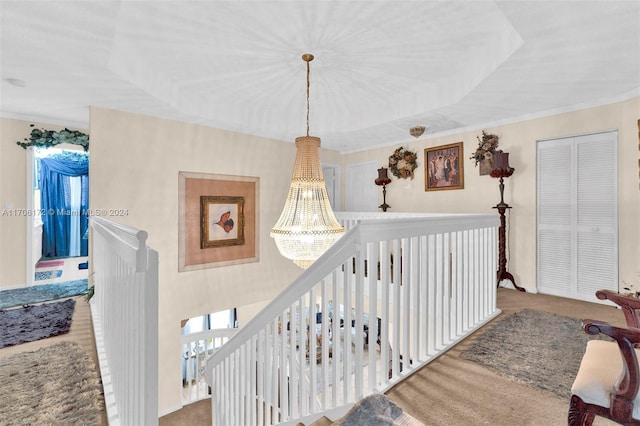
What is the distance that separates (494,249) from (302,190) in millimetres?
1948

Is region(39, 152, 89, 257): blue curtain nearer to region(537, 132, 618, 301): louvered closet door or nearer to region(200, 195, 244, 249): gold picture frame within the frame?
region(200, 195, 244, 249): gold picture frame

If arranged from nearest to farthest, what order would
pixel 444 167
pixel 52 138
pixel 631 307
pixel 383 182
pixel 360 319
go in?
pixel 631 307, pixel 360 319, pixel 52 138, pixel 444 167, pixel 383 182

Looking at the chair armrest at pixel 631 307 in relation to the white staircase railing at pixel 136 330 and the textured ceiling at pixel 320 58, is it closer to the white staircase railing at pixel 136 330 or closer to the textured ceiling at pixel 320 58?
the textured ceiling at pixel 320 58

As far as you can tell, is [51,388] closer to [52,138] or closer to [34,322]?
[34,322]

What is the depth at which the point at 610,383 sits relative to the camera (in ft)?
3.75

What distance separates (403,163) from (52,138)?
17.5 ft

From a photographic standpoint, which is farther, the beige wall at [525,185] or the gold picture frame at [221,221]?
the gold picture frame at [221,221]

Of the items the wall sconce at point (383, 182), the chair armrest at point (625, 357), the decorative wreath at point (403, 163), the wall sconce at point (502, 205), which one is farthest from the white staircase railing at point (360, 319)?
the wall sconce at point (383, 182)

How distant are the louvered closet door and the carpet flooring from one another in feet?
21.2

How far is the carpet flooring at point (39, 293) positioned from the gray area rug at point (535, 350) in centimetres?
494

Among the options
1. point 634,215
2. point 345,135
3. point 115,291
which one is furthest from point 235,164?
point 634,215

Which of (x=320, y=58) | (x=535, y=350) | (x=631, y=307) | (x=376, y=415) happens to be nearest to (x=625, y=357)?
(x=631, y=307)

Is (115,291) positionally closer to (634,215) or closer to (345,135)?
(345,135)

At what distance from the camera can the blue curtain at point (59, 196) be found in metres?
5.93
